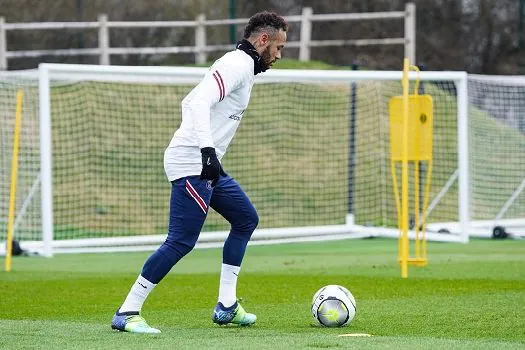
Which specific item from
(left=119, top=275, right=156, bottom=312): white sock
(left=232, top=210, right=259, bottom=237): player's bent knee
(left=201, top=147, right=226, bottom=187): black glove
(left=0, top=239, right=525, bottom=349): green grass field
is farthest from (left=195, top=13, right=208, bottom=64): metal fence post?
(left=201, top=147, right=226, bottom=187): black glove

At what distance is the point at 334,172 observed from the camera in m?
20.6

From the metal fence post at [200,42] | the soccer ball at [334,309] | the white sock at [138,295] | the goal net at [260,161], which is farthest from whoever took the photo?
the metal fence post at [200,42]

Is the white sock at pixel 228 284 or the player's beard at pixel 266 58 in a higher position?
the player's beard at pixel 266 58

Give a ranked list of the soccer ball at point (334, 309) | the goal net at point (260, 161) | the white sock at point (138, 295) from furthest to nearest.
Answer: the goal net at point (260, 161) < the soccer ball at point (334, 309) < the white sock at point (138, 295)

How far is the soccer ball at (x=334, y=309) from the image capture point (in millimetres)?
8062

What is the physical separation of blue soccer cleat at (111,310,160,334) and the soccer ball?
43.3 inches

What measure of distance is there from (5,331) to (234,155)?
11.7 m

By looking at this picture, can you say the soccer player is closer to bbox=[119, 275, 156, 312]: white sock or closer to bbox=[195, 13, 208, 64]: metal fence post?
bbox=[119, 275, 156, 312]: white sock

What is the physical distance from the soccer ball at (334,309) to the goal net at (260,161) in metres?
8.69

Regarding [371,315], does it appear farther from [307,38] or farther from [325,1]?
[325,1]

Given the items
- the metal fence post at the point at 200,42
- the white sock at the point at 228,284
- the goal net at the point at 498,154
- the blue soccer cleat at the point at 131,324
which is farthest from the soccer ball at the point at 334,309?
the metal fence post at the point at 200,42

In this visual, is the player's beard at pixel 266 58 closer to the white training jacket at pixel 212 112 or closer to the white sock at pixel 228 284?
the white training jacket at pixel 212 112

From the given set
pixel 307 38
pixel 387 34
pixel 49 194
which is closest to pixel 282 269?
pixel 49 194

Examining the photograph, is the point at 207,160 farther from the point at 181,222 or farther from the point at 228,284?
the point at 228,284
